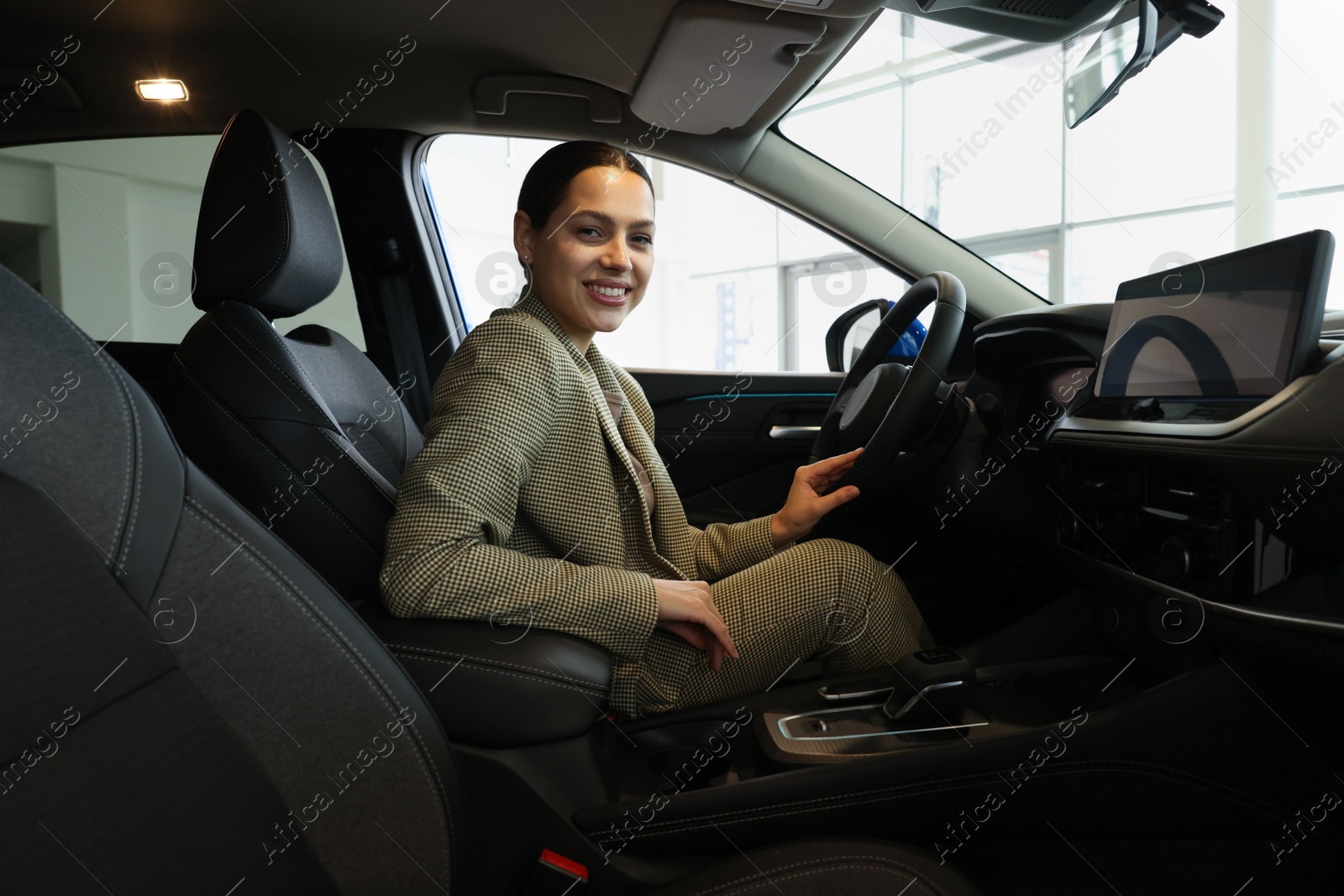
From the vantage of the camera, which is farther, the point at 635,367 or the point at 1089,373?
the point at 635,367

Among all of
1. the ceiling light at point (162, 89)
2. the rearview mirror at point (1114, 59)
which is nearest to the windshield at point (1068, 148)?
the rearview mirror at point (1114, 59)

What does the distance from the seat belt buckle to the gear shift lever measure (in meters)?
0.41

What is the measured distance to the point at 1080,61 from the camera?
1315 millimetres

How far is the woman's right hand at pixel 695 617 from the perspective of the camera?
38.2 inches

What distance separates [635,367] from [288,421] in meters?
1.29

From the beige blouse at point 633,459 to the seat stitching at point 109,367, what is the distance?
2.00 feet

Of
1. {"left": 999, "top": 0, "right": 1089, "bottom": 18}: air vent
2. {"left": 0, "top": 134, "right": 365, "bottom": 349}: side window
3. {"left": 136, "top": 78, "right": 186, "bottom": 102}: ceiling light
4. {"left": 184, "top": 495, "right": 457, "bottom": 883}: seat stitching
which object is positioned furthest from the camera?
{"left": 0, "top": 134, "right": 365, "bottom": 349}: side window

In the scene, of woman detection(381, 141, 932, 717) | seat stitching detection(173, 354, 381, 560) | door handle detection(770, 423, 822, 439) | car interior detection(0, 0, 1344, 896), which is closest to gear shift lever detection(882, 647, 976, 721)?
car interior detection(0, 0, 1344, 896)

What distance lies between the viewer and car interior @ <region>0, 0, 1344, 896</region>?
21.9 inches

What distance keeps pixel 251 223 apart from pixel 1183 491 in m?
1.14

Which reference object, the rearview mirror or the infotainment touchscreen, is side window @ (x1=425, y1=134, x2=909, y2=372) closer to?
the rearview mirror

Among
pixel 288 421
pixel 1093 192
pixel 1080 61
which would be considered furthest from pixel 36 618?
pixel 1093 192

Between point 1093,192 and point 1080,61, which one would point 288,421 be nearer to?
point 1080,61

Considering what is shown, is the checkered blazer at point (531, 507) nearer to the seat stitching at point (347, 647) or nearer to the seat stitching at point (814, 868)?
the seat stitching at point (347, 647)
